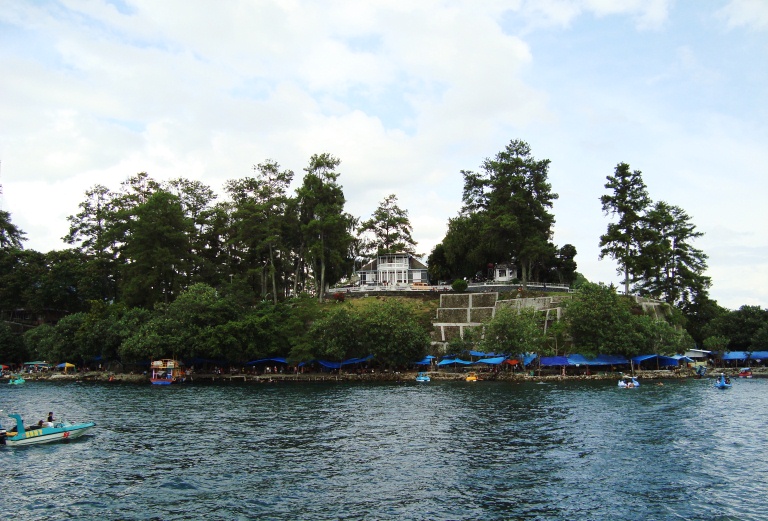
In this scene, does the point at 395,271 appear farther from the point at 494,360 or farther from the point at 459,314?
the point at 494,360

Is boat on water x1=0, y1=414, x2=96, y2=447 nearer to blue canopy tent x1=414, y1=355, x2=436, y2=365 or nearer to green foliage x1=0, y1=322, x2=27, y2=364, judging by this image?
blue canopy tent x1=414, y1=355, x2=436, y2=365

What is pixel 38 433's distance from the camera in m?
33.8

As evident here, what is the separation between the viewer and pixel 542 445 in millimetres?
31422

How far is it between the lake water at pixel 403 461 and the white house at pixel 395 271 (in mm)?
55005

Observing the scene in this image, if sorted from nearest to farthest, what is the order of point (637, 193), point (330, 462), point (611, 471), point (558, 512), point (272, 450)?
point (558, 512), point (611, 471), point (330, 462), point (272, 450), point (637, 193)

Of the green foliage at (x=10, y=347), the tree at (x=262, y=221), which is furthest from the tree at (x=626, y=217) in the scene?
the green foliage at (x=10, y=347)

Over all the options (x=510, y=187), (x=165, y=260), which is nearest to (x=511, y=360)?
(x=510, y=187)

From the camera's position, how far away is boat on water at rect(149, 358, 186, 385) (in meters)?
74.5

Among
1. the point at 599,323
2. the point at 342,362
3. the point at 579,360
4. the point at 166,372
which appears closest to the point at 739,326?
the point at 599,323

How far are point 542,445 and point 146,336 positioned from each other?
195 feet

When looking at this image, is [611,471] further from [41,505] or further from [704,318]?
[704,318]

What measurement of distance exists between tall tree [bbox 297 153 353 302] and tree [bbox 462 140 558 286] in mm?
23172

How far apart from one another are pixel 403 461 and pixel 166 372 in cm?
5576

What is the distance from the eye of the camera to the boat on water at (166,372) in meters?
74.5
